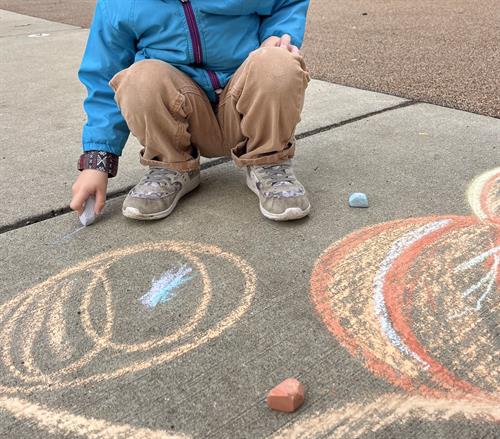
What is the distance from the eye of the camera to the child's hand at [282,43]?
1.78 metres

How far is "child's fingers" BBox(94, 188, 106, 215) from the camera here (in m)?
1.77

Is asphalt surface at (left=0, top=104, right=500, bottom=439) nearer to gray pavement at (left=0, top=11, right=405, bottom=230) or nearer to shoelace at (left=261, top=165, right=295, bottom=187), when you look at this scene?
shoelace at (left=261, top=165, right=295, bottom=187)

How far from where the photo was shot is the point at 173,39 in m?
1.80

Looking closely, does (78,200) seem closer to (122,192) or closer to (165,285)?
(122,192)

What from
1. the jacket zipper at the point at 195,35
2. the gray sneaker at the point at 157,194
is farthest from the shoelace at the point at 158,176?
the jacket zipper at the point at 195,35

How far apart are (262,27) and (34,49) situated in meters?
3.50

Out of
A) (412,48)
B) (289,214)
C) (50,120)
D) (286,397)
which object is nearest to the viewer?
(286,397)

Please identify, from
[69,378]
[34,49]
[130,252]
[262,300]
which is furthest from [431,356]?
[34,49]

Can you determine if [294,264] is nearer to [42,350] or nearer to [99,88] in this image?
[42,350]

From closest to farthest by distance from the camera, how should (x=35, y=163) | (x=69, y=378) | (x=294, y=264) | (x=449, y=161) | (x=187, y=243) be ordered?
(x=69, y=378), (x=294, y=264), (x=187, y=243), (x=449, y=161), (x=35, y=163)

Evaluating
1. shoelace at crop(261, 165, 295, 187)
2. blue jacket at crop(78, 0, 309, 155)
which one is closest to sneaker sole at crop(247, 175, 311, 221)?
shoelace at crop(261, 165, 295, 187)

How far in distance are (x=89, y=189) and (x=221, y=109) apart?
507 millimetres

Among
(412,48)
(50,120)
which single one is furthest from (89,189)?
(412,48)

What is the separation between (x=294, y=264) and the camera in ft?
4.90
